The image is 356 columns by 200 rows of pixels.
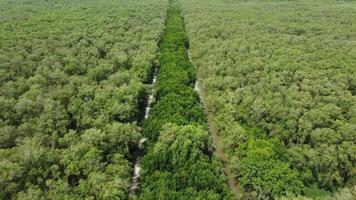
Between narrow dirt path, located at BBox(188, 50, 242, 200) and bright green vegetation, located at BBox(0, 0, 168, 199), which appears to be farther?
narrow dirt path, located at BBox(188, 50, 242, 200)

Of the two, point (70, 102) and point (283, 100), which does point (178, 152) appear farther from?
point (283, 100)

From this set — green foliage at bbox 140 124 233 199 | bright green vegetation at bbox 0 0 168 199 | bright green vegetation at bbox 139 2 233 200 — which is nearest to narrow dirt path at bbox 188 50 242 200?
bright green vegetation at bbox 139 2 233 200

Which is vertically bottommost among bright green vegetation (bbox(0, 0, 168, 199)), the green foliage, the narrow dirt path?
the narrow dirt path

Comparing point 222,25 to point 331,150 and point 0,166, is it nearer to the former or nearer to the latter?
point 331,150

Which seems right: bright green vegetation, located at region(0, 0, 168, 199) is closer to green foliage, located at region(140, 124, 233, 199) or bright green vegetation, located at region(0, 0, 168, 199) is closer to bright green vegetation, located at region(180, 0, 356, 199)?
green foliage, located at region(140, 124, 233, 199)

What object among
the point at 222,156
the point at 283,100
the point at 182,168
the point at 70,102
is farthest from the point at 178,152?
the point at 283,100

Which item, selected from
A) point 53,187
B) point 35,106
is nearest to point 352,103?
point 53,187
